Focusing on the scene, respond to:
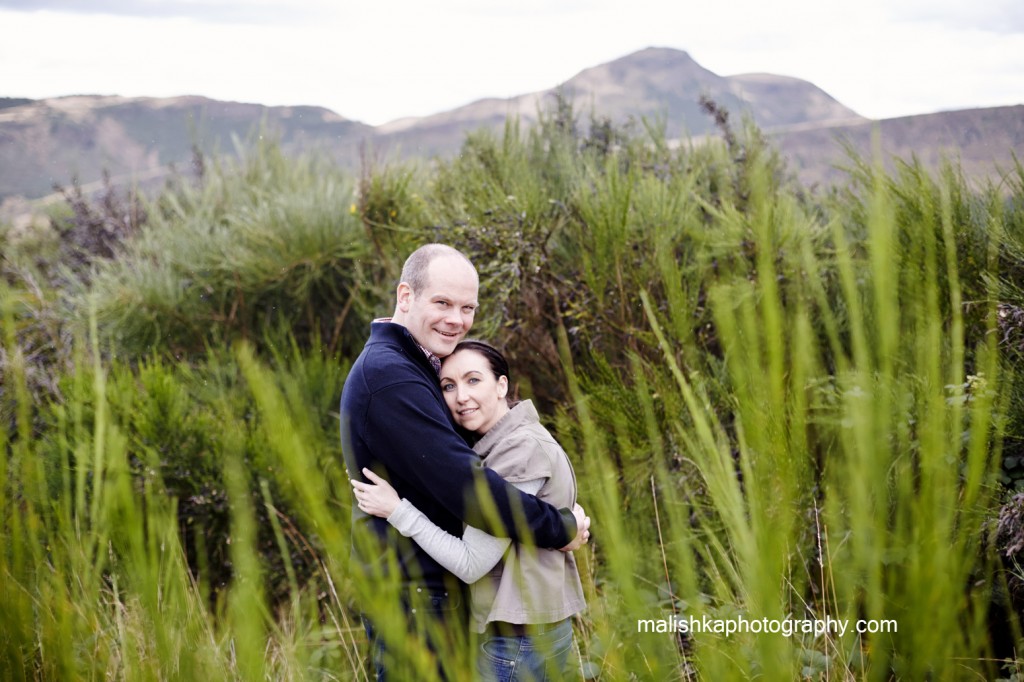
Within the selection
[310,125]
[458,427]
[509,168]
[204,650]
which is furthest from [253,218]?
[310,125]

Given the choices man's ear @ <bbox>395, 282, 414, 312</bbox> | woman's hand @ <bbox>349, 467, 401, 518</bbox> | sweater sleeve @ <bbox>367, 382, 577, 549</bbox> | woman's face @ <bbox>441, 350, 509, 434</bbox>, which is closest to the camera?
sweater sleeve @ <bbox>367, 382, 577, 549</bbox>

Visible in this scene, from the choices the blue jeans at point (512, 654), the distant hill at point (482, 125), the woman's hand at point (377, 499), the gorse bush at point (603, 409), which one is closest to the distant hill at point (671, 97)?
the distant hill at point (482, 125)

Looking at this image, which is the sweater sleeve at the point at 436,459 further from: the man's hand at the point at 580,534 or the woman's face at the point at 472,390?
the woman's face at the point at 472,390

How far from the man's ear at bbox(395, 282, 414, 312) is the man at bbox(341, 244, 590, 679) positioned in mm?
48

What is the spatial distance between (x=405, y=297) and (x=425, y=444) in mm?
627

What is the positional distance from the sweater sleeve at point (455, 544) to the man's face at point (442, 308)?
1.79 ft

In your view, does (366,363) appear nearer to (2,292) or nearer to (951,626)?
(951,626)

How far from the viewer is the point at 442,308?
250cm

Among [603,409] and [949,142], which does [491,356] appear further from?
[949,142]

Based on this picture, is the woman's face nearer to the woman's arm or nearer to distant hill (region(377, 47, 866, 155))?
the woman's arm

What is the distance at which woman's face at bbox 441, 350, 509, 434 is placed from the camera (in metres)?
2.41

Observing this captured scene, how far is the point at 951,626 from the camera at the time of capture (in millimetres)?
953

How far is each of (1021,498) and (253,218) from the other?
6.15 meters

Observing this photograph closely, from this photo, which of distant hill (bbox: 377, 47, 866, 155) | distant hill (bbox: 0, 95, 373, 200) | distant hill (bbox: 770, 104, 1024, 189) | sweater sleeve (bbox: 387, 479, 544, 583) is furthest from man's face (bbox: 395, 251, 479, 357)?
distant hill (bbox: 0, 95, 373, 200)
